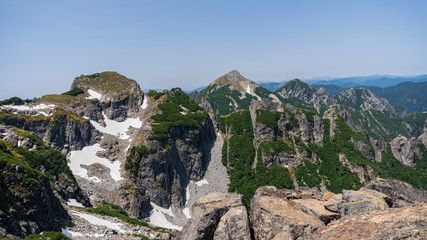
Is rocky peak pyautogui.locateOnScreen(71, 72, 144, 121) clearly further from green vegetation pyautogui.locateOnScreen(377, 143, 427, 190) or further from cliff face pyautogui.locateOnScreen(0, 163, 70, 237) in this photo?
green vegetation pyautogui.locateOnScreen(377, 143, 427, 190)

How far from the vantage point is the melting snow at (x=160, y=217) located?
71.3 m

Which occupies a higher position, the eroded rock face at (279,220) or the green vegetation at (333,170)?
the eroded rock face at (279,220)

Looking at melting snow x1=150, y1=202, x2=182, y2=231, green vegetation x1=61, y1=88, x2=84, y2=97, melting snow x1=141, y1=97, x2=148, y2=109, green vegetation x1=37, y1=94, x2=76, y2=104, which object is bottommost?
melting snow x1=150, y1=202, x2=182, y2=231

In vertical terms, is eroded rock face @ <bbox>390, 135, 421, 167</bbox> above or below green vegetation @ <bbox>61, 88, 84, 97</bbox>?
below

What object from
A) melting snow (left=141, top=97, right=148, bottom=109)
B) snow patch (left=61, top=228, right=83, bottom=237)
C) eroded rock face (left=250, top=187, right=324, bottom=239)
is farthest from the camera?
melting snow (left=141, top=97, right=148, bottom=109)

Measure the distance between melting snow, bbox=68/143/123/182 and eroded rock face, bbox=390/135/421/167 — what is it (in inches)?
6411

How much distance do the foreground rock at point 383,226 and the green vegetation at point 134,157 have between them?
258 ft

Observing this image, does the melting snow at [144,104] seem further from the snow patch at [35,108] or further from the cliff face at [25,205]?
the cliff face at [25,205]

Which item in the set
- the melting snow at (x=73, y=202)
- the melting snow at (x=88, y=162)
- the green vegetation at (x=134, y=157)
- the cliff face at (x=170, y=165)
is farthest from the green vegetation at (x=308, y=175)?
the melting snow at (x=73, y=202)

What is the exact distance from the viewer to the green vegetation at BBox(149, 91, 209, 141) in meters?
95.1

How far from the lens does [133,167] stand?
8138 cm

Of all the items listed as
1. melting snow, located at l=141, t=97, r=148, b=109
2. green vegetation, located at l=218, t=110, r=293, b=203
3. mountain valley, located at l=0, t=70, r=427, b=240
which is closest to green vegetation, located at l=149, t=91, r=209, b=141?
mountain valley, located at l=0, t=70, r=427, b=240

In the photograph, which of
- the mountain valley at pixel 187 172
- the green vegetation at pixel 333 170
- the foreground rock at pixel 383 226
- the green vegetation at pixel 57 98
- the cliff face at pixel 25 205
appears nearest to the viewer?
the foreground rock at pixel 383 226

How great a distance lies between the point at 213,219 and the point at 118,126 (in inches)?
4043
